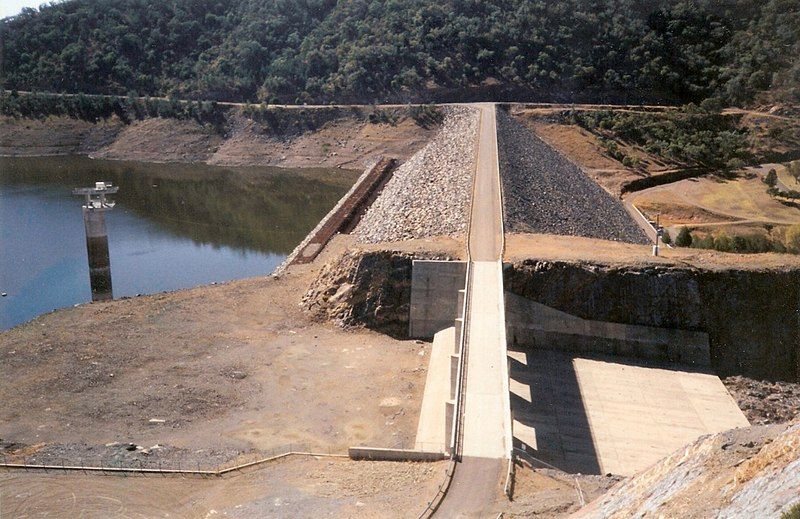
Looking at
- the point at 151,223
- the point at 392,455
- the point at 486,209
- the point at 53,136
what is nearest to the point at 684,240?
the point at 486,209

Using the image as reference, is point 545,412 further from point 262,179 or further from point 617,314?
point 262,179

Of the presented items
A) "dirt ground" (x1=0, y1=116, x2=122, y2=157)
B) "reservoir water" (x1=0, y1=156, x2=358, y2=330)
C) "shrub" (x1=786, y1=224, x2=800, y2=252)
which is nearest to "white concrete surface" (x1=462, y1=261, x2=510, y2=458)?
"reservoir water" (x1=0, y1=156, x2=358, y2=330)

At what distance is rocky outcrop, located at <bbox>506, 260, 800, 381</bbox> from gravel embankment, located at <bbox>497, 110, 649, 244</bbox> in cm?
501

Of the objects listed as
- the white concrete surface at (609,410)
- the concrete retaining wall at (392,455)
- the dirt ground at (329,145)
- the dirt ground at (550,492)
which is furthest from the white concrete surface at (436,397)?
the dirt ground at (329,145)

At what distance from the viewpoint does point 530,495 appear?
15.5 meters

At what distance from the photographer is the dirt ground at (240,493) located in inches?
613

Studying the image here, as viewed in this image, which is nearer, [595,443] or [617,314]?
[595,443]

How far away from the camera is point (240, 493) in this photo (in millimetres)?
16562

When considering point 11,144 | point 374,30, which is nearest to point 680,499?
point 374,30

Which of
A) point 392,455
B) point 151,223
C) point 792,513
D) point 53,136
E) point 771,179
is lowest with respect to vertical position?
point 392,455

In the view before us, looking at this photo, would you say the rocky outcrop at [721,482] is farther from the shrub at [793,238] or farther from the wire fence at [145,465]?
the shrub at [793,238]

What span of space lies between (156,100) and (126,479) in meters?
72.8

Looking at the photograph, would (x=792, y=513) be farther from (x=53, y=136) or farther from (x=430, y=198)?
(x=53, y=136)

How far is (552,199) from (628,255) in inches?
482
